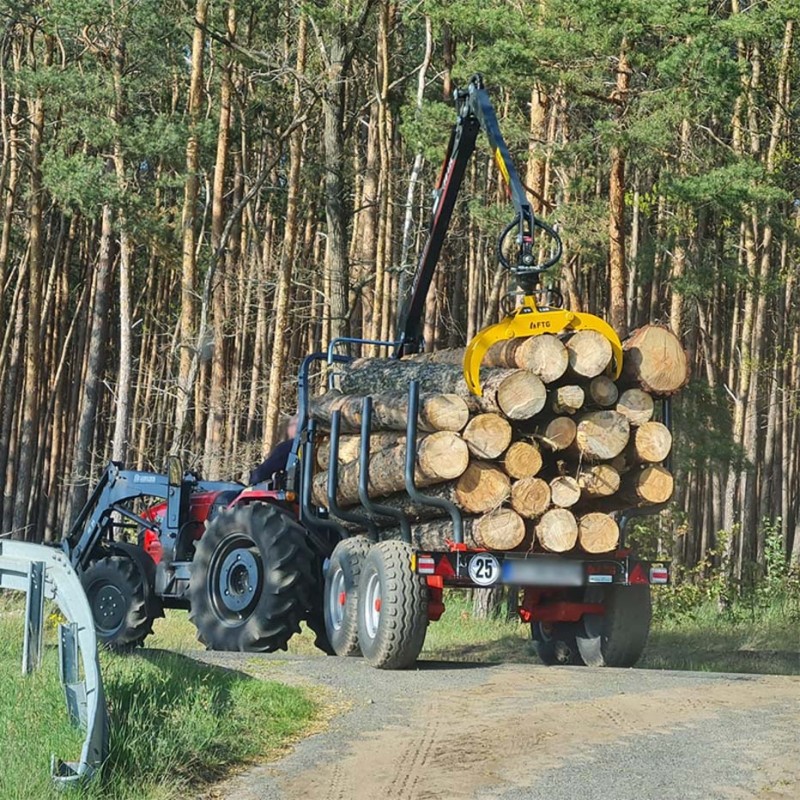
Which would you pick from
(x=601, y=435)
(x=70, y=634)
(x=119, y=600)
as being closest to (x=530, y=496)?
(x=601, y=435)

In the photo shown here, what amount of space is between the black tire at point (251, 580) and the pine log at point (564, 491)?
103 inches

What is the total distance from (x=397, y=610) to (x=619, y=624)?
231cm

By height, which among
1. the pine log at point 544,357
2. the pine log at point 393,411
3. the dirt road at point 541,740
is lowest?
the dirt road at point 541,740

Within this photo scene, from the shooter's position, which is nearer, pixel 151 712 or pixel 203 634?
pixel 151 712

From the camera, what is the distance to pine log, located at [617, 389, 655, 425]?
12.0 m

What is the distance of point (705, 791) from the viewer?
680cm

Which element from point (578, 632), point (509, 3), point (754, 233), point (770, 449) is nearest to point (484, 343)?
point (578, 632)

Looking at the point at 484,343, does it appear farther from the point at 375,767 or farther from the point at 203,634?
the point at 375,767

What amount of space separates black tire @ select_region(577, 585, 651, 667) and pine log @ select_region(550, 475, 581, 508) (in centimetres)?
137

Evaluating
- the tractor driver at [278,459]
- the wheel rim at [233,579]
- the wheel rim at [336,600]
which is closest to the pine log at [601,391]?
the wheel rim at [336,600]

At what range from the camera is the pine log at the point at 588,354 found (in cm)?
1166

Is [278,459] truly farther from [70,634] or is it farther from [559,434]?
[70,634]

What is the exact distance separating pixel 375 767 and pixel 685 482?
18.7 metres

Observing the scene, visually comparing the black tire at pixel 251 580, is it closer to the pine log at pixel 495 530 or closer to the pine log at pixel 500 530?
the pine log at pixel 495 530
